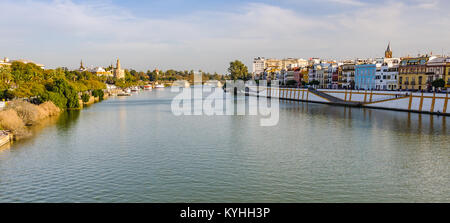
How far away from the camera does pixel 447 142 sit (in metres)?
22.3

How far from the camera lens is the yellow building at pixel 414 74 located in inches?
1950

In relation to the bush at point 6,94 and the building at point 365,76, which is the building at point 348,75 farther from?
the bush at point 6,94

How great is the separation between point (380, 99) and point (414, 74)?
9.13 meters

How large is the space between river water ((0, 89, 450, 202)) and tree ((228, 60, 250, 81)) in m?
84.6

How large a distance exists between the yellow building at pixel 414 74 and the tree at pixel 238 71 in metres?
61.9

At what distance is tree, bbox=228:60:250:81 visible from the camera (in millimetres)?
112312

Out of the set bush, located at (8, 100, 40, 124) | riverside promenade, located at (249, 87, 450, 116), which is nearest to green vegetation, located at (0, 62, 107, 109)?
bush, located at (8, 100, 40, 124)

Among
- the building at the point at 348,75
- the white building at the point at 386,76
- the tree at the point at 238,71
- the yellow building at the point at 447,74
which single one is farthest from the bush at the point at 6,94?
the tree at the point at 238,71

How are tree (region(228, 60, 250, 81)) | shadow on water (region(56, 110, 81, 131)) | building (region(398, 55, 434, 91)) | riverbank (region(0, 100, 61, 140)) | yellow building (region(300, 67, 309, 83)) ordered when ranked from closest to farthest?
riverbank (region(0, 100, 61, 140)), shadow on water (region(56, 110, 81, 131)), building (region(398, 55, 434, 91)), yellow building (region(300, 67, 309, 83)), tree (region(228, 60, 250, 81))

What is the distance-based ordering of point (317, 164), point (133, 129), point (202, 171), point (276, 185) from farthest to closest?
point (133, 129) < point (317, 164) < point (202, 171) < point (276, 185)

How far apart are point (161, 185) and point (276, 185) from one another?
4.26m

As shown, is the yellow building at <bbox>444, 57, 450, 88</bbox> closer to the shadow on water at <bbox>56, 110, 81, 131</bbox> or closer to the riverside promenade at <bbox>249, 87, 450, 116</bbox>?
the riverside promenade at <bbox>249, 87, 450, 116</bbox>
